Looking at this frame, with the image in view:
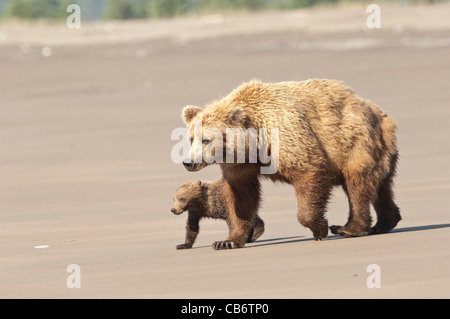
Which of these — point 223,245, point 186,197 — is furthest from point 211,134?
point 186,197

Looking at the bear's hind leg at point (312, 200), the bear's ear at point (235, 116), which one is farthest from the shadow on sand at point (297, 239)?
the bear's ear at point (235, 116)

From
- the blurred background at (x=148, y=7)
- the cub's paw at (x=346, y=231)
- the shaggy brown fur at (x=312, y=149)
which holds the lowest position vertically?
the cub's paw at (x=346, y=231)

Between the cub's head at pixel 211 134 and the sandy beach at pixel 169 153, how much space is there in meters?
0.71

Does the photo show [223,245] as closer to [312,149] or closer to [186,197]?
[312,149]

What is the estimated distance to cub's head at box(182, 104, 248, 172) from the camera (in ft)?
27.9

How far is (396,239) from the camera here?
330 inches

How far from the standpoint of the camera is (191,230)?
30.3 ft

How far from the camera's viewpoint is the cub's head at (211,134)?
27.9 ft

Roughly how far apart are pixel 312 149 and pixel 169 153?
6.47 m

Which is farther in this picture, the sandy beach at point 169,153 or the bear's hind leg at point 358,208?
the bear's hind leg at point 358,208

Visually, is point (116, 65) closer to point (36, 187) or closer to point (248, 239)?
point (36, 187)

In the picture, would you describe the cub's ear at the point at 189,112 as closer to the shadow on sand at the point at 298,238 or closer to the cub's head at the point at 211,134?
the cub's head at the point at 211,134

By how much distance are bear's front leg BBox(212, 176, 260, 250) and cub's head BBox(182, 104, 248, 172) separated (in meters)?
0.40

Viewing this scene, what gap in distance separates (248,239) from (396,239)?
138 cm
